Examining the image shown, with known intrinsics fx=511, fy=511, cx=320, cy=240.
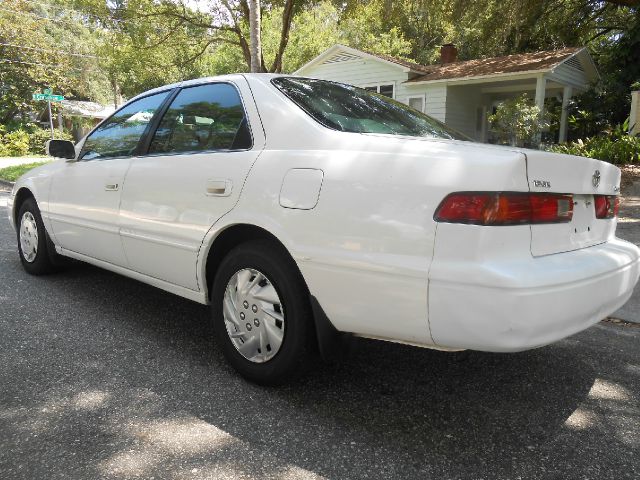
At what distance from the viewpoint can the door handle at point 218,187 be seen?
2.70 meters

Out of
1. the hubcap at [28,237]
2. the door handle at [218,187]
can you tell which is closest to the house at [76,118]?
the hubcap at [28,237]

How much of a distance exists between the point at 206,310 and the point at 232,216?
1.64 m

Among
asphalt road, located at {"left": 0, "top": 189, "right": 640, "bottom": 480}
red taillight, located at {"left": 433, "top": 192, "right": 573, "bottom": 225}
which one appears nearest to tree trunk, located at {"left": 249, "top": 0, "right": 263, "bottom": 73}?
asphalt road, located at {"left": 0, "top": 189, "right": 640, "bottom": 480}

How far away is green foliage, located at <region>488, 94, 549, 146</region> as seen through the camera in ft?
47.3

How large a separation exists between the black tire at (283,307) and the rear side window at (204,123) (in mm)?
614

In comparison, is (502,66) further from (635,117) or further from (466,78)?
(635,117)

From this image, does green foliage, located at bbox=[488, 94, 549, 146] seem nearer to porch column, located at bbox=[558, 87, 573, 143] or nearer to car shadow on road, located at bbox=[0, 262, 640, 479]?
porch column, located at bbox=[558, 87, 573, 143]

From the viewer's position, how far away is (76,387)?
2693 mm

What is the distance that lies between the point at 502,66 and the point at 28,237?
53.6ft

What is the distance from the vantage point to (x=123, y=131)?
384 centimetres

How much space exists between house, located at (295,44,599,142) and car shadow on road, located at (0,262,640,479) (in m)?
14.8

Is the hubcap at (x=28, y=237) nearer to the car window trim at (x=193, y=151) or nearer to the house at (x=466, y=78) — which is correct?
the car window trim at (x=193, y=151)

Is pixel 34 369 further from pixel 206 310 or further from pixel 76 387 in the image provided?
pixel 206 310

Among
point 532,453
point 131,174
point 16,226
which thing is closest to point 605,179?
point 532,453
